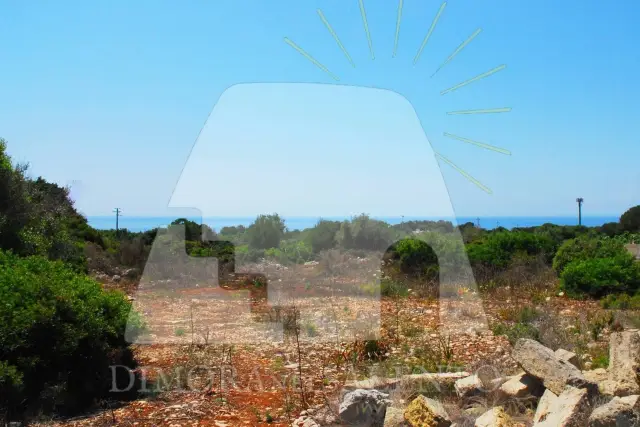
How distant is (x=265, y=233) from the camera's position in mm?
8945

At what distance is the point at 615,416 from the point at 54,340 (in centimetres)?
390

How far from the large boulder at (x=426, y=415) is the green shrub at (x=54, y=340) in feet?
8.61

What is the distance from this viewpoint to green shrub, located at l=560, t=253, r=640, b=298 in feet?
30.8

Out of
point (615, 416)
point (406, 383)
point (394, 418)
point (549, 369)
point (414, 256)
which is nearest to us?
point (615, 416)

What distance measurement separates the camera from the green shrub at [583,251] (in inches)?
425

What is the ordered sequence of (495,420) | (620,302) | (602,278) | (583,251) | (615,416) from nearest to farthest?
1. (615,416)
2. (495,420)
3. (620,302)
4. (602,278)
5. (583,251)

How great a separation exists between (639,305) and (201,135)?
6446 mm

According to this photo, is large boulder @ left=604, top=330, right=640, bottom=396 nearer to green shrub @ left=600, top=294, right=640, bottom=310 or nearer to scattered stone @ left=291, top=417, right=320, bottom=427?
scattered stone @ left=291, top=417, right=320, bottom=427

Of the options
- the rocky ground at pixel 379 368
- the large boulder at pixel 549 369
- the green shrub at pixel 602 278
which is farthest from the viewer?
the green shrub at pixel 602 278

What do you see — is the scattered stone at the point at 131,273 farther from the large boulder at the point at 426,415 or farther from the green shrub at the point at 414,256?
the large boulder at the point at 426,415

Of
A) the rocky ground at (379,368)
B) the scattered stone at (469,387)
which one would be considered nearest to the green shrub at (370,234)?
the rocky ground at (379,368)

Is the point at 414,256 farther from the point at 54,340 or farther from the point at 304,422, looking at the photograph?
the point at 54,340

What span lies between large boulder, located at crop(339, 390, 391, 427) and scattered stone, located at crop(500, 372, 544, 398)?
92 centimetres

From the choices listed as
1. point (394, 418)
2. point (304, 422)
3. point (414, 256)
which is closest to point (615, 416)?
point (394, 418)
